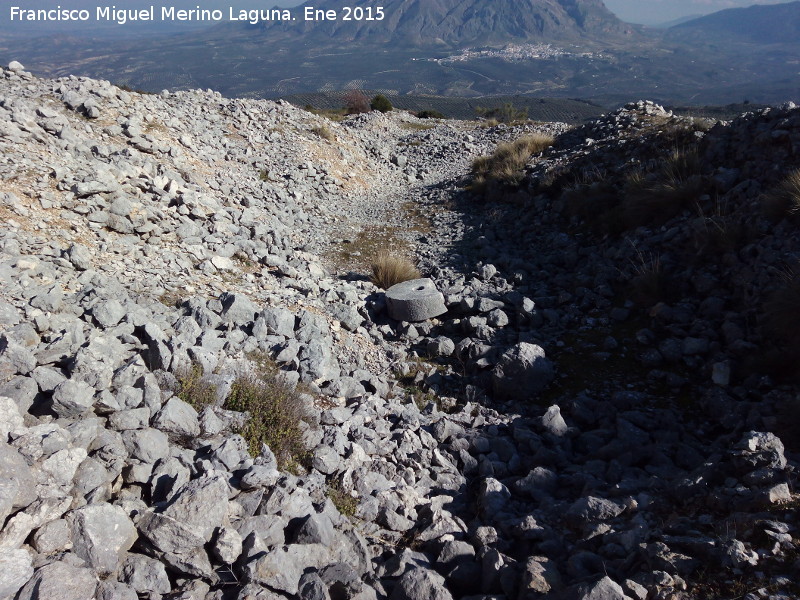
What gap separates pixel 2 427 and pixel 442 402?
4097mm

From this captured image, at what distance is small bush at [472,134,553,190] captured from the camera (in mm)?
15142

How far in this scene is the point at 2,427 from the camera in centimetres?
323

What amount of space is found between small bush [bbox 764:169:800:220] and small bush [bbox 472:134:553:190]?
7.53 metres

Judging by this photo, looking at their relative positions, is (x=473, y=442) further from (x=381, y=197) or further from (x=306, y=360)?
(x=381, y=197)

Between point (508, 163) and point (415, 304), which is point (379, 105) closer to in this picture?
point (508, 163)

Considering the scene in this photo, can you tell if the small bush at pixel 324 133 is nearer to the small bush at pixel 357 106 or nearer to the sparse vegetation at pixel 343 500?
the small bush at pixel 357 106

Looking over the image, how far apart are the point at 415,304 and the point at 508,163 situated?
9.56 metres

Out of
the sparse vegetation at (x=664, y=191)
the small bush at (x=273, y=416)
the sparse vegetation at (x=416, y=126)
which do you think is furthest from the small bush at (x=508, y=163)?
the sparse vegetation at (x=416, y=126)

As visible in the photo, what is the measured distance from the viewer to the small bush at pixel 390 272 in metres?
9.14

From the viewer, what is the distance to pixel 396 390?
245 inches

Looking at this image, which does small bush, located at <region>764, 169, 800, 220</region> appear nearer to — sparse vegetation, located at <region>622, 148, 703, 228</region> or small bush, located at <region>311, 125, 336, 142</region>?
sparse vegetation, located at <region>622, 148, 703, 228</region>

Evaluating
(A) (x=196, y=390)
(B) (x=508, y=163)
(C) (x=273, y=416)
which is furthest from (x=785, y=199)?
(B) (x=508, y=163)

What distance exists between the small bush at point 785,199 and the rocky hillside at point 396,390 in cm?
4

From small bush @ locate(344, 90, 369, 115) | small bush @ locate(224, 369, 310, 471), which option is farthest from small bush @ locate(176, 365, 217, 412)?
small bush @ locate(344, 90, 369, 115)
